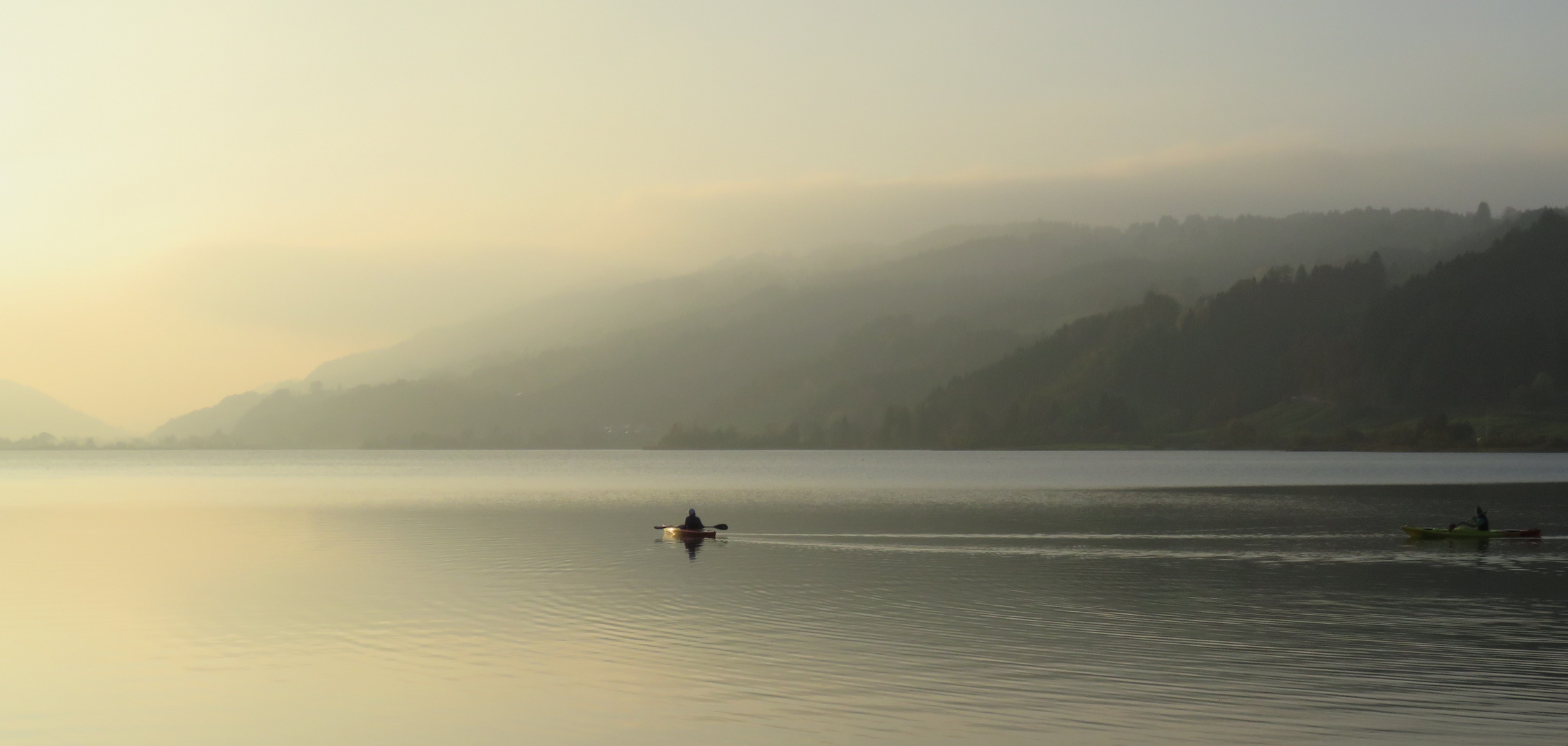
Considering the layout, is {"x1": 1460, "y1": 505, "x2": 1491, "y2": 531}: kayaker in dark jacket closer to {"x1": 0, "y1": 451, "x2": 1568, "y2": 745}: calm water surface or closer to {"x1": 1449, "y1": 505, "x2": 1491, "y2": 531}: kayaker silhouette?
{"x1": 1449, "y1": 505, "x2": 1491, "y2": 531}: kayaker silhouette

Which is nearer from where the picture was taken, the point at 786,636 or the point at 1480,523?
the point at 786,636

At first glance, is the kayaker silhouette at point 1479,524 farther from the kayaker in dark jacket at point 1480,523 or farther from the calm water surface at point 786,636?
the calm water surface at point 786,636

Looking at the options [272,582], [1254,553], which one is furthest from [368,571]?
[1254,553]

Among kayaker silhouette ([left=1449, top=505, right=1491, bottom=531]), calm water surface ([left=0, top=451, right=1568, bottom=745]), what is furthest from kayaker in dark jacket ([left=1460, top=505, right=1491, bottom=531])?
calm water surface ([left=0, top=451, right=1568, bottom=745])

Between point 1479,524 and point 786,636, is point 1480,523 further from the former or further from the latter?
point 786,636

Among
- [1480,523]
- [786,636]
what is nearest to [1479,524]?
[1480,523]

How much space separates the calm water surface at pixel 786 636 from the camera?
31.5 metres

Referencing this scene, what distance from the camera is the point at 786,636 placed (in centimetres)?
4428

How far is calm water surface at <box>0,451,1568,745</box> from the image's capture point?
1241 inches

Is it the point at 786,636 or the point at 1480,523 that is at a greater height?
the point at 1480,523

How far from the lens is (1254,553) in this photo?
75438 millimetres

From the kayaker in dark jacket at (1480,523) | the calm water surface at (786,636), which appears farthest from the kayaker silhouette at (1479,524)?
the calm water surface at (786,636)

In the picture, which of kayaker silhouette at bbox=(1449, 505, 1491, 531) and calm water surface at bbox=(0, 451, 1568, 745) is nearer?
calm water surface at bbox=(0, 451, 1568, 745)

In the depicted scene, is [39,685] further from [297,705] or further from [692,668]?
[692,668]
